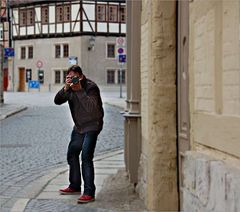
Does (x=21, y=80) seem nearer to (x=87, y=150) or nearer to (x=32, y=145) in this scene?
(x=32, y=145)

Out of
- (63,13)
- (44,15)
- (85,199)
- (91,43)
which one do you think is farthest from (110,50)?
(85,199)

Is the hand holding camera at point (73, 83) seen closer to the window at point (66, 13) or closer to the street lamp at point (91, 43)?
the street lamp at point (91, 43)

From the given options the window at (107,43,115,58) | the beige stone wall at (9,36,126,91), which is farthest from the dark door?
the window at (107,43,115,58)

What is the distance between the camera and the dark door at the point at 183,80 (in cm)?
649

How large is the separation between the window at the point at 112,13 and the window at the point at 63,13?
3.73 m

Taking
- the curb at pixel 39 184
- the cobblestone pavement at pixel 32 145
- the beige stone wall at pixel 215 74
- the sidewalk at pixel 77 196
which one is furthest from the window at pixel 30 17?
the beige stone wall at pixel 215 74

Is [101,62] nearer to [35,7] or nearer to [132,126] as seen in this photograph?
[35,7]

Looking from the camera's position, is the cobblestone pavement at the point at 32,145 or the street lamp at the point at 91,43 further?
the street lamp at the point at 91,43

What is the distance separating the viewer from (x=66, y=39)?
2464 inches

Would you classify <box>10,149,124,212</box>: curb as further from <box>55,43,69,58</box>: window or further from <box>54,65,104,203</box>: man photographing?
<box>55,43,69,58</box>: window

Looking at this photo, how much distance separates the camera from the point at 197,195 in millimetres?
4988

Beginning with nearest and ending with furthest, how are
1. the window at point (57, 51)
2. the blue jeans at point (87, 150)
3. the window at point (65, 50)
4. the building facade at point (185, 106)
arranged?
the building facade at point (185, 106) < the blue jeans at point (87, 150) < the window at point (65, 50) < the window at point (57, 51)

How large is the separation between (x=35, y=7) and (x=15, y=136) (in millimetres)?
48906

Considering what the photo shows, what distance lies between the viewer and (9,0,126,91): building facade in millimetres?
61844
